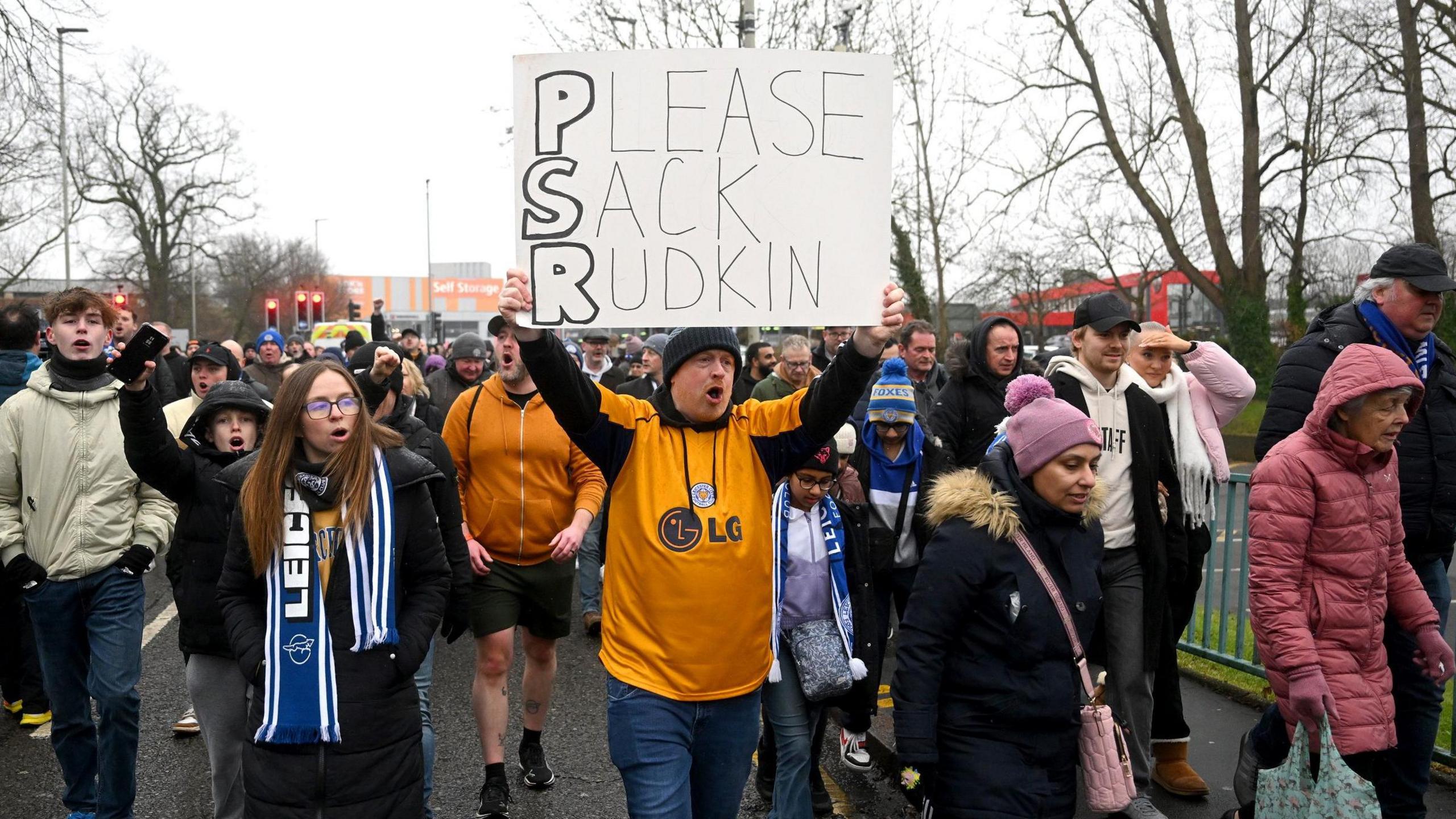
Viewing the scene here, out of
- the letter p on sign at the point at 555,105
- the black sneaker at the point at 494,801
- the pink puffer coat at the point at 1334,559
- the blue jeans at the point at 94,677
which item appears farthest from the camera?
the black sneaker at the point at 494,801

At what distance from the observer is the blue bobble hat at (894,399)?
5.09 meters

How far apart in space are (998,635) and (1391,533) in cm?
159

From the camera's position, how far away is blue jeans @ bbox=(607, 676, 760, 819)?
10.4 feet

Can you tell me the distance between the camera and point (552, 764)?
5.37 meters

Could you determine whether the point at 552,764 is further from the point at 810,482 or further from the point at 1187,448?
the point at 1187,448

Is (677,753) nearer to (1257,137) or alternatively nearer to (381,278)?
(1257,137)

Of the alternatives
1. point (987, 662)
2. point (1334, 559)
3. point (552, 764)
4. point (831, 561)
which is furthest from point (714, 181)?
point (552, 764)

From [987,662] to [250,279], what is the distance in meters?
58.0

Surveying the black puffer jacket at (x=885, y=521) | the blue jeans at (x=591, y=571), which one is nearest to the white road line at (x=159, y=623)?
the blue jeans at (x=591, y=571)

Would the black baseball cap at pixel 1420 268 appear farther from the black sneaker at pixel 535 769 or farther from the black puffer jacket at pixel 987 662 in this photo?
the black sneaker at pixel 535 769

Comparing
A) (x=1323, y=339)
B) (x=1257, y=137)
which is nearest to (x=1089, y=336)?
(x=1323, y=339)

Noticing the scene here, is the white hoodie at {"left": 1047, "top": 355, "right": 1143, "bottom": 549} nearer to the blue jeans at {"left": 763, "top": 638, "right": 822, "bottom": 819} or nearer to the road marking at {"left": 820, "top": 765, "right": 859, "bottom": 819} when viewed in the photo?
the blue jeans at {"left": 763, "top": 638, "right": 822, "bottom": 819}

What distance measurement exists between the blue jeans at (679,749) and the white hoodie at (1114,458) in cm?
188

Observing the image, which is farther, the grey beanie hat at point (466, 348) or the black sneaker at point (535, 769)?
the grey beanie hat at point (466, 348)
